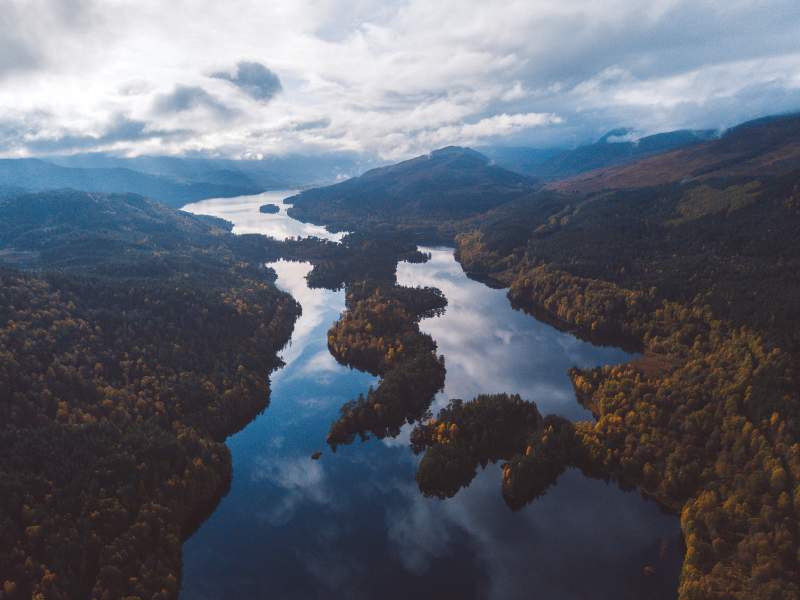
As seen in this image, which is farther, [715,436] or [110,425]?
[110,425]

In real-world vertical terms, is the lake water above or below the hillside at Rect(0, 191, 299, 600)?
below

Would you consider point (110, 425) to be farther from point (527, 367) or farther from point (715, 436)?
point (715, 436)

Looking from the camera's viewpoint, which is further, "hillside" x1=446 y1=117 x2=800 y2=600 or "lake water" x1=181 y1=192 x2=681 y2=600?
"lake water" x1=181 y1=192 x2=681 y2=600

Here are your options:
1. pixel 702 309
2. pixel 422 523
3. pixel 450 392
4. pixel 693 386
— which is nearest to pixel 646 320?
pixel 702 309

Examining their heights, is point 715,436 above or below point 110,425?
below

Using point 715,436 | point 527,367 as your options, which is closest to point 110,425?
point 527,367

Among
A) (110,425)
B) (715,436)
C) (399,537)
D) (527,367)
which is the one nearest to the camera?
(399,537)

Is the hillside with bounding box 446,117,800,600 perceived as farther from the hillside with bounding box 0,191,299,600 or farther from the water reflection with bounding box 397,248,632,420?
the hillside with bounding box 0,191,299,600

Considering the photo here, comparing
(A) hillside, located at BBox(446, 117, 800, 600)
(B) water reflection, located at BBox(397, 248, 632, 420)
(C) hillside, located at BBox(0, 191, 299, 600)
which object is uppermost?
(C) hillside, located at BBox(0, 191, 299, 600)

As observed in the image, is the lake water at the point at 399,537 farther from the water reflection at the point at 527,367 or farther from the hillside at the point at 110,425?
the water reflection at the point at 527,367

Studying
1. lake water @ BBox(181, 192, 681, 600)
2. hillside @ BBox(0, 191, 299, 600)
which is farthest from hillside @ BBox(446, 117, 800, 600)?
hillside @ BBox(0, 191, 299, 600)

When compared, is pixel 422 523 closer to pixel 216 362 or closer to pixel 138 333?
pixel 216 362
